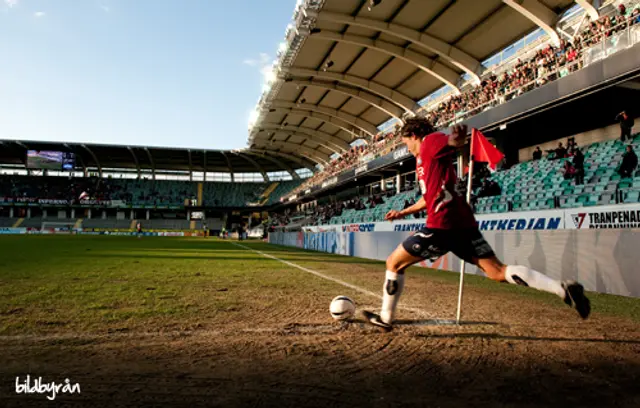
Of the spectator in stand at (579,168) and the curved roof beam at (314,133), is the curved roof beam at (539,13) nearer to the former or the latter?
the spectator in stand at (579,168)

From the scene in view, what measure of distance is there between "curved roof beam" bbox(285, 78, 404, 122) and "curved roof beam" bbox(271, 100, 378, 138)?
4.77m

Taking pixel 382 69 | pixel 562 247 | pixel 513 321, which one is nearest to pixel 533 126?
pixel 562 247

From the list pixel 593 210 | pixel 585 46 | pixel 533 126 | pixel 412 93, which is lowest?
pixel 593 210

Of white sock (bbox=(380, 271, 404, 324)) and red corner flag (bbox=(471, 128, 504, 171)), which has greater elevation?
red corner flag (bbox=(471, 128, 504, 171))

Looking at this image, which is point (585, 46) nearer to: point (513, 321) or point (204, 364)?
point (513, 321)

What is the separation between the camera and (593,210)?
10.0 meters

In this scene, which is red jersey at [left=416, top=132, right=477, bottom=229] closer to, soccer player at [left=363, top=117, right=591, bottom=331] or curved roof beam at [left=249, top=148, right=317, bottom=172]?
soccer player at [left=363, top=117, right=591, bottom=331]

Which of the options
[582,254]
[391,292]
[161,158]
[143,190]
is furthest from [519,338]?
[143,190]

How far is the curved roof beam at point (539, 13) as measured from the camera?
62.3 feet

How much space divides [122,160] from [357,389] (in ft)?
259

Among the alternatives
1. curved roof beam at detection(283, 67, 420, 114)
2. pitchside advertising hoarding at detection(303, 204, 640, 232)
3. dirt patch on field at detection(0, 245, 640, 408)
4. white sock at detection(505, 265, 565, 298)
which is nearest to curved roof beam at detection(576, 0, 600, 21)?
pitchside advertising hoarding at detection(303, 204, 640, 232)

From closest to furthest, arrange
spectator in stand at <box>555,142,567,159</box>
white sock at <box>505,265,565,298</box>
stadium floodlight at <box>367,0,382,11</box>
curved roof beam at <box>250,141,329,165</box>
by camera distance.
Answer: white sock at <box>505,265,565,298</box> → spectator in stand at <box>555,142,567,159</box> → stadium floodlight at <box>367,0,382,11</box> → curved roof beam at <box>250,141,329,165</box>

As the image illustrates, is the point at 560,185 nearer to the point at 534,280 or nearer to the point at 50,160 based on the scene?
the point at 534,280
